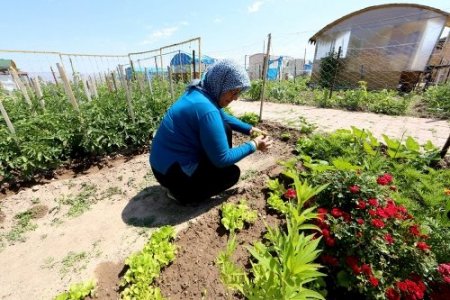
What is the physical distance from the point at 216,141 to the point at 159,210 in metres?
1.17

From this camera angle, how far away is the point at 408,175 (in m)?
2.57

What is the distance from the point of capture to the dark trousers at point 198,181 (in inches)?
95.7

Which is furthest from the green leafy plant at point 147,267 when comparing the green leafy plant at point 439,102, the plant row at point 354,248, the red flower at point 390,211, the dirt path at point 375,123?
the green leafy plant at point 439,102

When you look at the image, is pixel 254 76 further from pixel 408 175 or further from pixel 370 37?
pixel 408 175

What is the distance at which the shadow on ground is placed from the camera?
8.36 feet

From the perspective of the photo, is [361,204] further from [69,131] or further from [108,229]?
[69,131]

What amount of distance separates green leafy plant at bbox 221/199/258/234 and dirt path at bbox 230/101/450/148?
302cm

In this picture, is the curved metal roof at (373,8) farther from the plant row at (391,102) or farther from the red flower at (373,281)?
the red flower at (373,281)

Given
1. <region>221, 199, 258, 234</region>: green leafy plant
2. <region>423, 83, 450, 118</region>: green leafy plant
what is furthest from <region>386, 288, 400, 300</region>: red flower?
<region>423, 83, 450, 118</region>: green leafy plant

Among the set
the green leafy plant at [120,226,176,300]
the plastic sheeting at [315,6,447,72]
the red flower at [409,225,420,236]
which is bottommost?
the green leafy plant at [120,226,176,300]

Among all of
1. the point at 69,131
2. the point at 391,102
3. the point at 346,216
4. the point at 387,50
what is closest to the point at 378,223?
the point at 346,216

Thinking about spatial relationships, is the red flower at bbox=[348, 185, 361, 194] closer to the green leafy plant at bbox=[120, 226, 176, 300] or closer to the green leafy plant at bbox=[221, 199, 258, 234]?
the green leafy plant at bbox=[221, 199, 258, 234]

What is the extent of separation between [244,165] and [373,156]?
65.9 inches

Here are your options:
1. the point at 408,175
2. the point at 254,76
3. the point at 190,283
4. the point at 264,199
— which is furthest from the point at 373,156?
the point at 254,76
